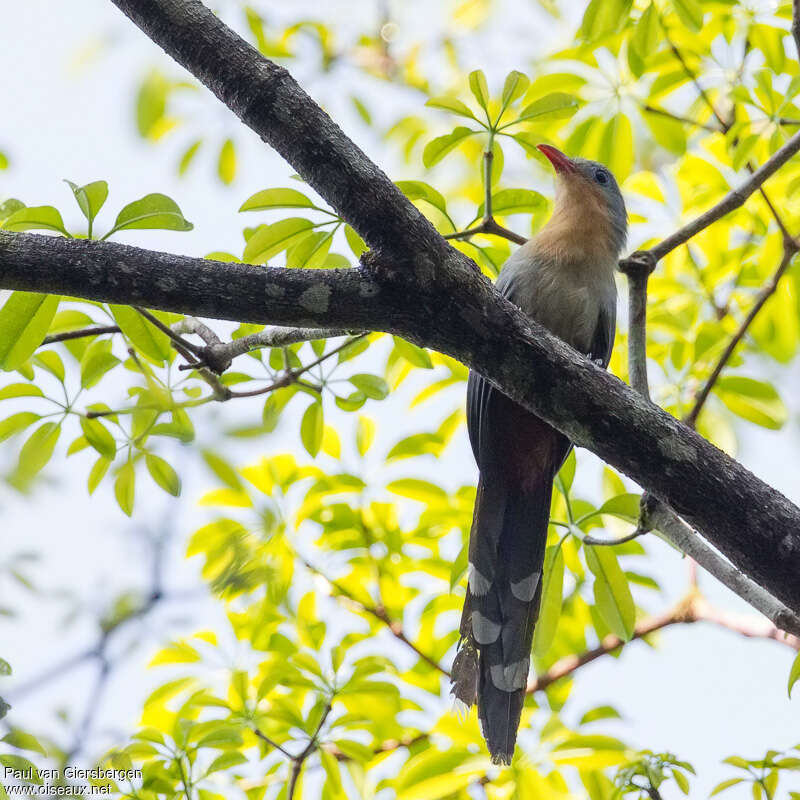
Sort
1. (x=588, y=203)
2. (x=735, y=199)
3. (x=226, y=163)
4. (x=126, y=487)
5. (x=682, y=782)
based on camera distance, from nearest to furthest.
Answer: (x=682, y=782) → (x=126, y=487) → (x=735, y=199) → (x=588, y=203) → (x=226, y=163)

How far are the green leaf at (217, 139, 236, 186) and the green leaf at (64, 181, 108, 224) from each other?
1.94 metres

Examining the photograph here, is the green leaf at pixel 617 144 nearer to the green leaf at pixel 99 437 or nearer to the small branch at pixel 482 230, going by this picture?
the small branch at pixel 482 230

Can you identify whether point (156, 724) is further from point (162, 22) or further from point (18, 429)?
point (162, 22)

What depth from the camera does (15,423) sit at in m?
2.70

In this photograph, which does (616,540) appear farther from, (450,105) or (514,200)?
(450,105)

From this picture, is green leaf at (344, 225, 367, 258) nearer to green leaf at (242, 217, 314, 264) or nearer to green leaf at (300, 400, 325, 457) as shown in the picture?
green leaf at (242, 217, 314, 264)

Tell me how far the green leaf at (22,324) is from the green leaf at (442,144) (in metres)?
1.24

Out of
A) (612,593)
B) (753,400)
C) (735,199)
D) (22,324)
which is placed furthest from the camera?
(753,400)

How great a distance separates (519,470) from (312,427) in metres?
0.73

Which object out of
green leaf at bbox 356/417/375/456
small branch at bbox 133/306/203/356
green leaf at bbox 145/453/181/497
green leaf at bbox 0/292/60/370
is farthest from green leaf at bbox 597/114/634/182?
green leaf at bbox 0/292/60/370

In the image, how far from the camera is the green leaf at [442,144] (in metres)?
2.91

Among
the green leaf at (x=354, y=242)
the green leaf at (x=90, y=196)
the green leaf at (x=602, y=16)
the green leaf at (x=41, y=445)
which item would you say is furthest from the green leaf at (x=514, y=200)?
the green leaf at (x=41, y=445)

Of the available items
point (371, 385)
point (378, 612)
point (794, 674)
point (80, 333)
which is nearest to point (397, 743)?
point (378, 612)

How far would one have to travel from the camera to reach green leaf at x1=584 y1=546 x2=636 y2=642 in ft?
9.45
